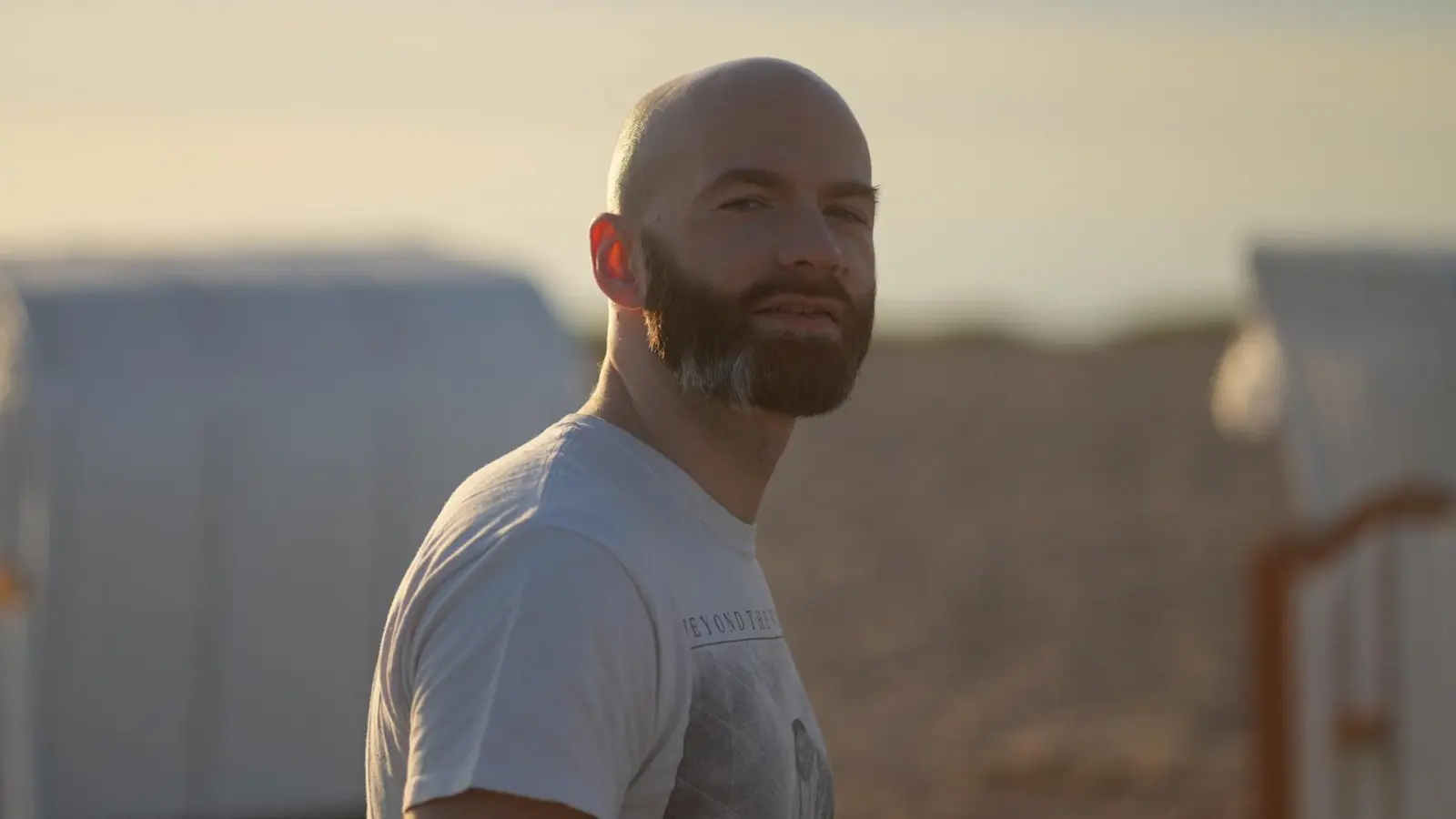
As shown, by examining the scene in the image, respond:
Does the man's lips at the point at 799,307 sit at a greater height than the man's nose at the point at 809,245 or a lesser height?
lesser

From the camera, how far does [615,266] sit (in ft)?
7.70

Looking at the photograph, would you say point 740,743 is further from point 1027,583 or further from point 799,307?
point 1027,583

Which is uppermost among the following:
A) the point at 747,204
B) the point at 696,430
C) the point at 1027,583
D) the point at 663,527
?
the point at 1027,583

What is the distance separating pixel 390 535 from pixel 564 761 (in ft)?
20.7

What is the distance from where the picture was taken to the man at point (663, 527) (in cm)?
188

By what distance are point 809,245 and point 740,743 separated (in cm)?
55

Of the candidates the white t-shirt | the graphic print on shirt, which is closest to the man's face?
the white t-shirt

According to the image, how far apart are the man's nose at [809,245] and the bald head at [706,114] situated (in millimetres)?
113

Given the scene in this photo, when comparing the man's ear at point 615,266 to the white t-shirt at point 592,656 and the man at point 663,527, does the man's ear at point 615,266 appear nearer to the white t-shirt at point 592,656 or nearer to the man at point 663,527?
the man at point 663,527

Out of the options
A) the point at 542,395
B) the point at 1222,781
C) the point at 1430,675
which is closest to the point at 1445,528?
the point at 1430,675

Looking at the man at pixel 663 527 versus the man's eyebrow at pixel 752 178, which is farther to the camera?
the man's eyebrow at pixel 752 178

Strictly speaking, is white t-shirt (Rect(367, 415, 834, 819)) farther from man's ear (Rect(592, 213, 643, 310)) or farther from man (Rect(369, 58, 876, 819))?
man's ear (Rect(592, 213, 643, 310))

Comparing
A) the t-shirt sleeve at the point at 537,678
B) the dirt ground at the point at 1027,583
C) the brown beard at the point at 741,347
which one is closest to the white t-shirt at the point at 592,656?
the t-shirt sleeve at the point at 537,678

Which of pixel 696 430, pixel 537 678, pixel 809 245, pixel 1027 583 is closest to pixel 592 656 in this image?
pixel 537 678
